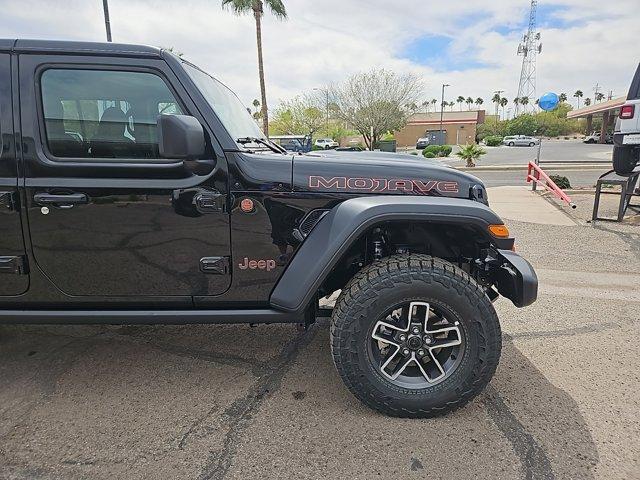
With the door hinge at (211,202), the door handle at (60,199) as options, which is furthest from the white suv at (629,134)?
the door handle at (60,199)

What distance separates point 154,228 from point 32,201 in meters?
0.63

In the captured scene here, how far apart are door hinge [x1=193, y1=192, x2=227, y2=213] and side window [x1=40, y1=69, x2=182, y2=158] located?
0.33 m

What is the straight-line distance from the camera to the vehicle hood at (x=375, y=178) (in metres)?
2.36

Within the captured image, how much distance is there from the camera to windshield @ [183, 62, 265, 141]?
2.44 metres

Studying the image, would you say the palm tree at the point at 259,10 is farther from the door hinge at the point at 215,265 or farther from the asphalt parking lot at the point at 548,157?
the door hinge at the point at 215,265

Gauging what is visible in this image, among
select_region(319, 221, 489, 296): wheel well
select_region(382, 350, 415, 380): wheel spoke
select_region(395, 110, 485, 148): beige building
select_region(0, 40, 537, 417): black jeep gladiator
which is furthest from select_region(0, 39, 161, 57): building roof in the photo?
select_region(395, 110, 485, 148): beige building

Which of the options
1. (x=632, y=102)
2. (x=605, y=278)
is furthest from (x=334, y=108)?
(x=605, y=278)

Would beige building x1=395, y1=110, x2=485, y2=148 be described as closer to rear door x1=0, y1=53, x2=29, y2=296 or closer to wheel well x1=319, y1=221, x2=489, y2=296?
wheel well x1=319, y1=221, x2=489, y2=296

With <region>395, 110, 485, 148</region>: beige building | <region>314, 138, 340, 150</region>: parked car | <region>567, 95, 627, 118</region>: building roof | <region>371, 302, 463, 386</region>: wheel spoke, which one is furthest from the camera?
<region>395, 110, 485, 148</region>: beige building

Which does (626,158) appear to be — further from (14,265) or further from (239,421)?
(14,265)

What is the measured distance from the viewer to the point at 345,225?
2213mm

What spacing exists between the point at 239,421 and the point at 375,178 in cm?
153

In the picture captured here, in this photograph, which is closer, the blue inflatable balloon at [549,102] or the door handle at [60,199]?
the door handle at [60,199]

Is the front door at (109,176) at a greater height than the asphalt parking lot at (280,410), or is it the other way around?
the front door at (109,176)
